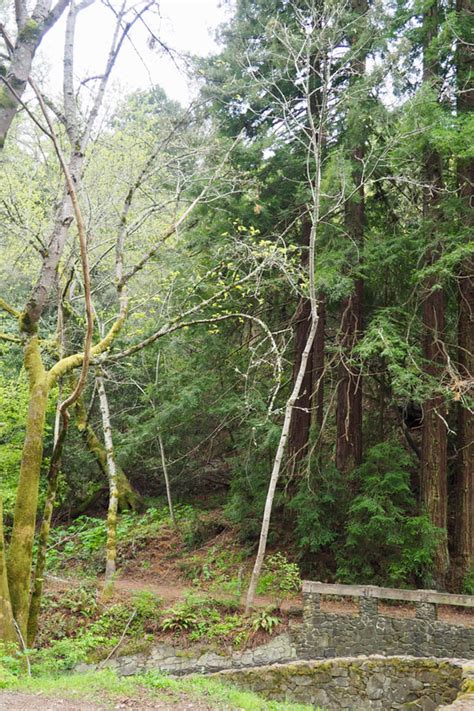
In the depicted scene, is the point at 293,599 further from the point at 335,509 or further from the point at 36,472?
the point at 36,472

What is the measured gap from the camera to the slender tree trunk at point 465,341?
33.9ft

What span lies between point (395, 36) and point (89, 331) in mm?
9755

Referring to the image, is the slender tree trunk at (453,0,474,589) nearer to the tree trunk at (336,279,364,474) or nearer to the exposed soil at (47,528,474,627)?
the exposed soil at (47,528,474,627)

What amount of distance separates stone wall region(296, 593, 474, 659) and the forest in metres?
0.91

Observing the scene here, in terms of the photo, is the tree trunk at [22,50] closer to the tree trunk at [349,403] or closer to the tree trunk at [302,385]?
the tree trunk at [302,385]

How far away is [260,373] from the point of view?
13.4 m

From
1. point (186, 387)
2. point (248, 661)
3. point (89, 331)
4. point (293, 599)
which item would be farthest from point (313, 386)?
point (89, 331)

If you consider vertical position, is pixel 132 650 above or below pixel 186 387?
→ below

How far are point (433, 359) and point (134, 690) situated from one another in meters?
7.61

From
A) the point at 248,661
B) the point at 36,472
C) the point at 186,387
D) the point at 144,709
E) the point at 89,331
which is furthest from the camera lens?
the point at 186,387

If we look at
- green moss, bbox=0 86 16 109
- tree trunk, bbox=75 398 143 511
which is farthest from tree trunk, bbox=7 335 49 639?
tree trunk, bbox=75 398 143 511

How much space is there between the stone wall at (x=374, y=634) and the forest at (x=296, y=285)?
2.99ft

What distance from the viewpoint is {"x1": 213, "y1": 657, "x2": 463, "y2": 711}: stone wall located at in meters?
7.38

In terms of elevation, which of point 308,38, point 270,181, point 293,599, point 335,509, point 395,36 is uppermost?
point 395,36
